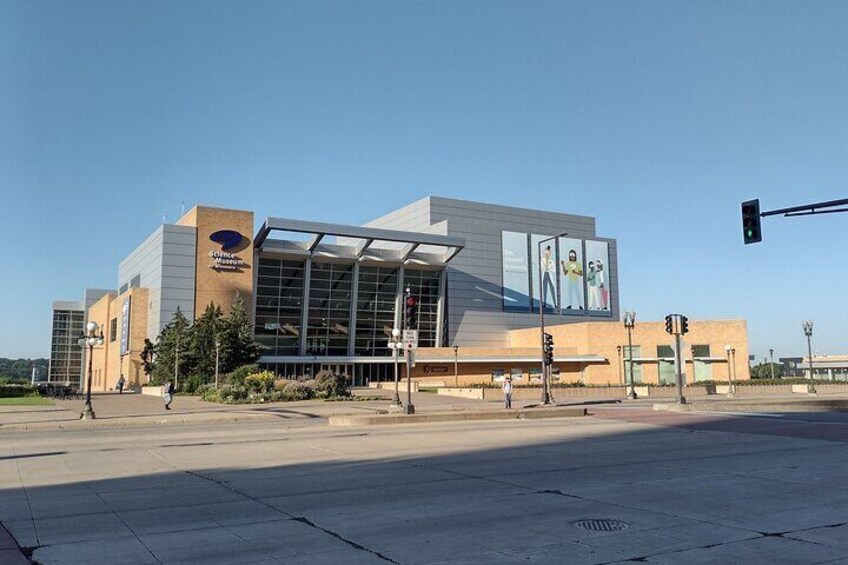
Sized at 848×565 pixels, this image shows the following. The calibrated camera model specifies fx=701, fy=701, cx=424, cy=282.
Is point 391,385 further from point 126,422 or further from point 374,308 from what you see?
point 126,422

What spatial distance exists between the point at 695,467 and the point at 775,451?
3934 mm

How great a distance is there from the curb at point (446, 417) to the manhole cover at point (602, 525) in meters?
17.6

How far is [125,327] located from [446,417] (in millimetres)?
62473

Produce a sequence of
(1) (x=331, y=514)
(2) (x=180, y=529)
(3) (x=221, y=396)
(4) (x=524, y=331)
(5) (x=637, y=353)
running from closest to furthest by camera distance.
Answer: (2) (x=180, y=529) → (1) (x=331, y=514) → (3) (x=221, y=396) → (5) (x=637, y=353) → (4) (x=524, y=331)

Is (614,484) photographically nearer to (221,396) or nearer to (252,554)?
(252,554)

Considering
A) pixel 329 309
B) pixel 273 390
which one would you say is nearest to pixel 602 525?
pixel 273 390

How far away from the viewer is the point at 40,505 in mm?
10055

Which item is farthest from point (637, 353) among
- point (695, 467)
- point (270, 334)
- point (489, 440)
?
point (695, 467)

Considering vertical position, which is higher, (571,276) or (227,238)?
(227,238)

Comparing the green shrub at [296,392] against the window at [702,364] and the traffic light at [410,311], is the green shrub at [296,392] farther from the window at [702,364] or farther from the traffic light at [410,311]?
the window at [702,364]

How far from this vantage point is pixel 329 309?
80.7 meters

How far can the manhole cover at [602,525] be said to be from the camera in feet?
26.3

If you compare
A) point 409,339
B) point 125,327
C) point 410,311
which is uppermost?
point 125,327

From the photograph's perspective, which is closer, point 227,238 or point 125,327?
point 227,238
